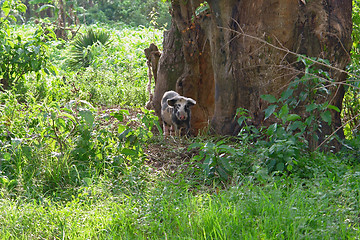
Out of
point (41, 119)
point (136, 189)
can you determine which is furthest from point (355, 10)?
point (41, 119)

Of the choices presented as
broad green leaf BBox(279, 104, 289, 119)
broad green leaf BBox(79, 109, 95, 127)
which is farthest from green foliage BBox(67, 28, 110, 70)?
broad green leaf BBox(279, 104, 289, 119)

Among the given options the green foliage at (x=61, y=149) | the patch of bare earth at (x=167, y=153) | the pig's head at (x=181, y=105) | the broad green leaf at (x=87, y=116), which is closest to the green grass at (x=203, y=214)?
the green foliage at (x=61, y=149)

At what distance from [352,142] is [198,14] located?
Result: 11.3 feet

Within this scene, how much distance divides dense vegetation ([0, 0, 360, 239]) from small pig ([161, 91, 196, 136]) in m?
0.73

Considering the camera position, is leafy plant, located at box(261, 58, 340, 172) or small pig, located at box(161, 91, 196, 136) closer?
leafy plant, located at box(261, 58, 340, 172)

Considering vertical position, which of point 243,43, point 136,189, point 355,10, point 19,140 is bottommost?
point 136,189

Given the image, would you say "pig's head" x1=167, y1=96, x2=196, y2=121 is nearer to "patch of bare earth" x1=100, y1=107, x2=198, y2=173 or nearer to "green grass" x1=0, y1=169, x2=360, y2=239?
"patch of bare earth" x1=100, y1=107, x2=198, y2=173

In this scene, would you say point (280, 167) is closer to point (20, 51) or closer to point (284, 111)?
point (284, 111)

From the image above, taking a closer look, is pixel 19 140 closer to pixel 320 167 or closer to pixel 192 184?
pixel 192 184

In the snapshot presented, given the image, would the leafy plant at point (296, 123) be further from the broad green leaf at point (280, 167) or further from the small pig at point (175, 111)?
the small pig at point (175, 111)

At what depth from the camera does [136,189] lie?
212 inches

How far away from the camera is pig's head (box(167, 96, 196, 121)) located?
8164 millimetres

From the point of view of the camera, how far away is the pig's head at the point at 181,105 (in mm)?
8164

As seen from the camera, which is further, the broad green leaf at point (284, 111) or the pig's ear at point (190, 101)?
the pig's ear at point (190, 101)
